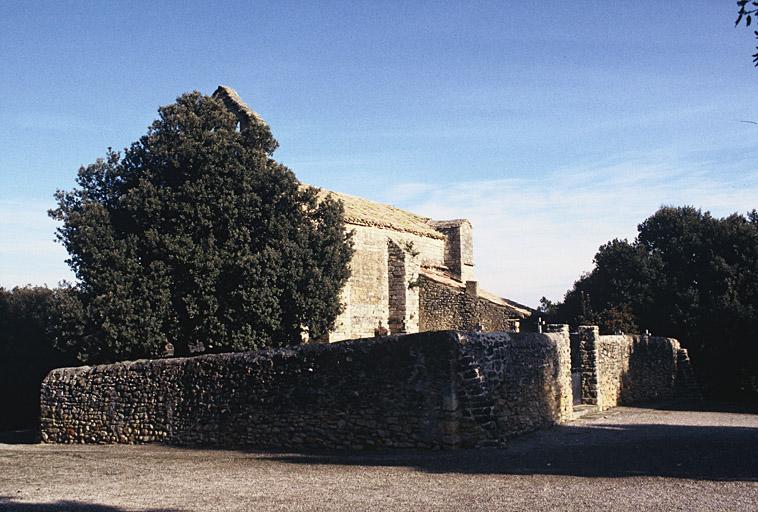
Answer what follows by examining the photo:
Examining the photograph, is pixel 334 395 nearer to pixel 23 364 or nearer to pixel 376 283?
pixel 376 283

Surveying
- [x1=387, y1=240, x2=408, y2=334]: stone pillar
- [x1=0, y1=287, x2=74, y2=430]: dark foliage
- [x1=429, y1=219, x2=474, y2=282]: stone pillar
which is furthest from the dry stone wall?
[x1=429, y1=219, x2=474, y2=282]: stone pillar

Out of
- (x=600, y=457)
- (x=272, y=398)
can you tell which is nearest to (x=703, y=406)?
(x=600, y=457)

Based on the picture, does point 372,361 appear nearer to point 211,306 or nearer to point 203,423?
point 203,423

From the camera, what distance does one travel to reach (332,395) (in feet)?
52.9

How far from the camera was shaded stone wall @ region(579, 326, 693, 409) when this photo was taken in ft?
77.7

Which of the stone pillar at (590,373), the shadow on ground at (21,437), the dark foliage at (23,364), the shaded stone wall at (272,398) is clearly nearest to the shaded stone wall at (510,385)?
the shaded stone wall at (272,398)

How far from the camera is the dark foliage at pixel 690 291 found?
3128 centimetres

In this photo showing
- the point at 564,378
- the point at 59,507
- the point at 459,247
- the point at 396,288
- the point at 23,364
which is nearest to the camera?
the point at 59,507

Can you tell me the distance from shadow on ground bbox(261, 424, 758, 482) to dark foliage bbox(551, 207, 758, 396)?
14.8m

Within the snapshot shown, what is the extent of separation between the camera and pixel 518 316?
32812mm

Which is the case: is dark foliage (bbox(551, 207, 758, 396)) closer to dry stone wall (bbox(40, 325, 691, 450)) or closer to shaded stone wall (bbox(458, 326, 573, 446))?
dry stone wall (bbox(40, 325, 691, 450))

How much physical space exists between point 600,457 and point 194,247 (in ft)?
43.0

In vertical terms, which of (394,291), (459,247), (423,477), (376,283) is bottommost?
(423,477)

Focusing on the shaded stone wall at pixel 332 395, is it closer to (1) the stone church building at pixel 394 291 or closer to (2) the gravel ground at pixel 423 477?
(2) the gravel ground at pixel 423 477
